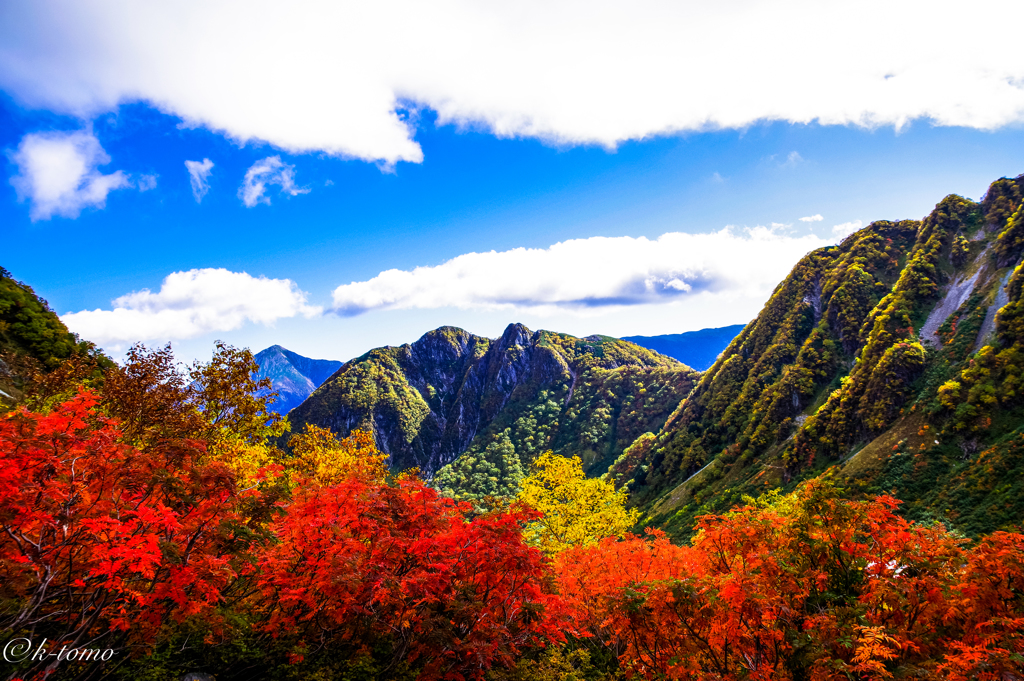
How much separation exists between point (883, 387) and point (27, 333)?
88033mm

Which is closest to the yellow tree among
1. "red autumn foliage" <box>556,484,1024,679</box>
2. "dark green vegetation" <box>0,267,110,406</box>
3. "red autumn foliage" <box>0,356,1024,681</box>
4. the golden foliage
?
the golden foliage

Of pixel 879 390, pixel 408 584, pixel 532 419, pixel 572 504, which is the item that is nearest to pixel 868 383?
pixel 879 390

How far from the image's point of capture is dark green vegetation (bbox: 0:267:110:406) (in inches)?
1166

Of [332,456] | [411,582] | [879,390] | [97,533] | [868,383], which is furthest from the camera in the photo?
[868,383]

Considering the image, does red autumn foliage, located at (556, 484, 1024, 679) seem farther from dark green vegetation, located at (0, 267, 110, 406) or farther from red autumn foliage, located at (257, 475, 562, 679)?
dark green vegetation, located at (0, 267, 110, 406)

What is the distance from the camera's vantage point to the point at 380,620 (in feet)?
28.1

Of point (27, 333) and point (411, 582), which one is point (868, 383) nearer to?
point (411, 582)

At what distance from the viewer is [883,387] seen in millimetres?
49844

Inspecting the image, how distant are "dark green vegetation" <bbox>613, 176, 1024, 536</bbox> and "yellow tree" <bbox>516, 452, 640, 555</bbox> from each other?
23.0 metres

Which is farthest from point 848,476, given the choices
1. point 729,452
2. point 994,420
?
point 729,452

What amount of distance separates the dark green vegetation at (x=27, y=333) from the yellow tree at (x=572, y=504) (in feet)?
116

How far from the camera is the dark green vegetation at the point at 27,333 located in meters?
29.6

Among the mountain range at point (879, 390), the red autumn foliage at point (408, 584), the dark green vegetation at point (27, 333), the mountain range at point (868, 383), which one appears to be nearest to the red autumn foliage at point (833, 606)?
the red autumn foliage at point (408, 584)

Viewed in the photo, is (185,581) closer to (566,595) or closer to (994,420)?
(566,595)
